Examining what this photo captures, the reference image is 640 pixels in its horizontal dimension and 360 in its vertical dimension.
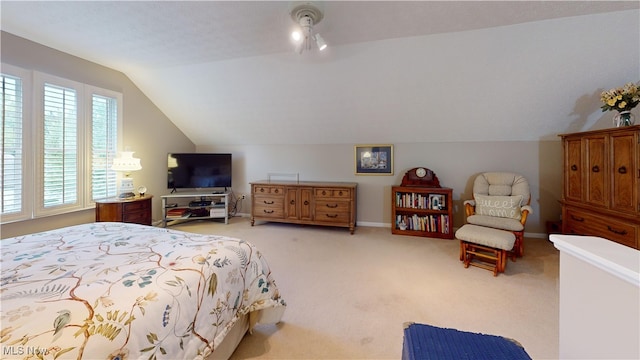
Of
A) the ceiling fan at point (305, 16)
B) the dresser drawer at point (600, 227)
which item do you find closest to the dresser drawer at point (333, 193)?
the ceiling fan at point (305, 16)

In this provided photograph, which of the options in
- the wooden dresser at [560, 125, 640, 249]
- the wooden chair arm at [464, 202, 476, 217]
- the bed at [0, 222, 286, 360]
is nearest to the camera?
the bed at [0, 222, 286, 360]

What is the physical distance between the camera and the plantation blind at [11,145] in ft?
7.95

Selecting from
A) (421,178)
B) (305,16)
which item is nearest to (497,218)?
(421,178)

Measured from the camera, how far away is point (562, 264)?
0.82 meters

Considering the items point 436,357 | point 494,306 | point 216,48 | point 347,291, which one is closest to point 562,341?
point 436,357

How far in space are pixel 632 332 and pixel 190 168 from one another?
503 centimetres

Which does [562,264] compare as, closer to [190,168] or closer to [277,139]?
[277,139]

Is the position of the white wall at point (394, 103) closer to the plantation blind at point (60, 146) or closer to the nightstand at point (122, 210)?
the plantation blind at point (60, 146)

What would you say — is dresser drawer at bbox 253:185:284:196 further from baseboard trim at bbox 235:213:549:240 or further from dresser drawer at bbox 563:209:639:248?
dresser drawer at bbox 563:209:639:248

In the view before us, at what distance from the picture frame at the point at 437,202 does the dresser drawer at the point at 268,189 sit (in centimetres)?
245

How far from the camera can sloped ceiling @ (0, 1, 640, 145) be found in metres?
2.12

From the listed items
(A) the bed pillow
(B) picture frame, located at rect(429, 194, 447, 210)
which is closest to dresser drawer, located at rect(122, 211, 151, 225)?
(B) picture frame, located at rect(429, 194, 447, 210)

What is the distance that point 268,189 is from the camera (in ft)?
14.0

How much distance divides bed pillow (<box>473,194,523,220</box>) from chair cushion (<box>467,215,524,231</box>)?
0.14 meters
